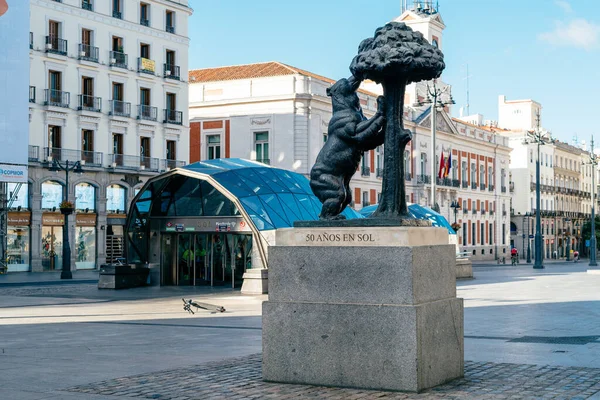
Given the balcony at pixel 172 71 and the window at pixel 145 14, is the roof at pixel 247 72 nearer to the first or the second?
the balcony at pixel 172 71

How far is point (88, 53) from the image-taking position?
5181 centimetres

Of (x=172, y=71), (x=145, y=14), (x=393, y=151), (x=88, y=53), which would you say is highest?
(x=145, y=14)

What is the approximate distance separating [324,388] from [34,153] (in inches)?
1616

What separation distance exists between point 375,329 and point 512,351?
4.02m

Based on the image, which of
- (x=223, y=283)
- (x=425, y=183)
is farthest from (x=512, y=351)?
(x=425, y=183)

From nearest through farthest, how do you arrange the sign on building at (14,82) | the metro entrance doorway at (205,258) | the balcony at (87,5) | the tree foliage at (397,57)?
the tree foliage at (397,57) → the metro entrance doorway at (205,258) → the sign on building at (14,82) → the balcony at (87,5)

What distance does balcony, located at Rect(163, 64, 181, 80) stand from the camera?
57594 mm

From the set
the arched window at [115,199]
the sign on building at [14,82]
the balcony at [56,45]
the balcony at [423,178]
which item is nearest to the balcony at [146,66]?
the balcony at [56,45]

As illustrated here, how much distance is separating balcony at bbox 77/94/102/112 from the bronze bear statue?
137ft

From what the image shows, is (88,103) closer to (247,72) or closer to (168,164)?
(168,164)

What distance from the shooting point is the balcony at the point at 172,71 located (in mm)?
57594

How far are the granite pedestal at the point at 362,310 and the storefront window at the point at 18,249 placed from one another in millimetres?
39356

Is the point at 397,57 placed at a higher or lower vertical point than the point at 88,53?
lower

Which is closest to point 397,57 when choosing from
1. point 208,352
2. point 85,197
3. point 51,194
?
point 208,352
